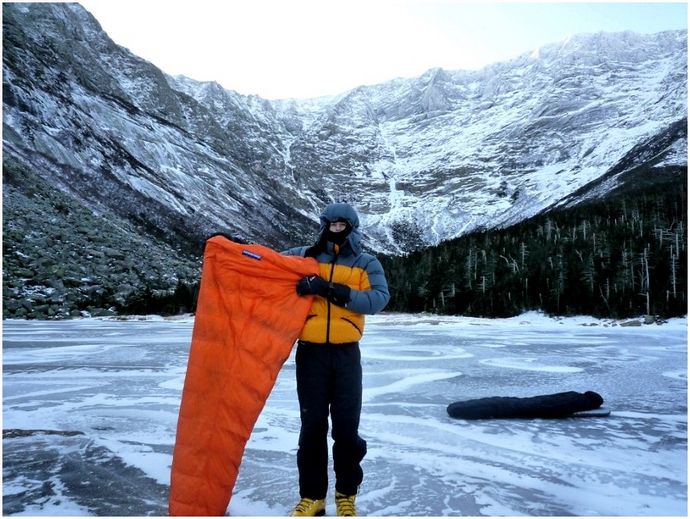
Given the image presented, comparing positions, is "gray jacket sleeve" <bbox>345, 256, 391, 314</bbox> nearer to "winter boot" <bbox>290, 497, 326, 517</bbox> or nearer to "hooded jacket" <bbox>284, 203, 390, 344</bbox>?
"hooded jacket" <bbox>284, 203, 390, 344</bbox>

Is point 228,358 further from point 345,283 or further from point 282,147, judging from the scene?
point 282,147

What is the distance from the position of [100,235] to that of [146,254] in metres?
3.35

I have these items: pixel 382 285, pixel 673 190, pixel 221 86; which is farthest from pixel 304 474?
pixel 221 86

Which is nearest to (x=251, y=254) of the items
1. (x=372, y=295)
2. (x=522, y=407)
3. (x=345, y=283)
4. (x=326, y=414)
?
(x=345, y=283)

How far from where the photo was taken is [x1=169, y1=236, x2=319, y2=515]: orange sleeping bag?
9.44 feet

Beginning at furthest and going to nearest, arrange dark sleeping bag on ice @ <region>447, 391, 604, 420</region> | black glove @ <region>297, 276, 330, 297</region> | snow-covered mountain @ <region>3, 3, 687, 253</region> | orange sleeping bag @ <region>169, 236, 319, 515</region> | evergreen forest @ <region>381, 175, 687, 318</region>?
snow-covered mountain @ <region>3, 3, 687, 253</region>, evergreen forest @ <region>381, 175, 687, 318</region>, dark sleeping bag on ice @ <region>447, 391, 604, 420</region>, black glove @ <region>297, 276, 330, 297</region>, orange sleeping bag @ <region>169, 236, 319, 515</region>

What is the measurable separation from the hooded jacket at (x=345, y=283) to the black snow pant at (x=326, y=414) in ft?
0.31

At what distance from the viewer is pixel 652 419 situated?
4863mm

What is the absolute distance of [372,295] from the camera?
9.97ft

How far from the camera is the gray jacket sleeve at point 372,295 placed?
2977mm

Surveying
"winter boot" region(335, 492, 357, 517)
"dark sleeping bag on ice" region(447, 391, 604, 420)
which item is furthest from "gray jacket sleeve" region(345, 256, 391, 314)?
"dark sleeping bag on ice" region(447, 391, 604, 420)

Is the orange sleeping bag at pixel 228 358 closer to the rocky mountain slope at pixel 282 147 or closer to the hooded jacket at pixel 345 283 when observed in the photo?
the hooded jacket at pixel 345 283

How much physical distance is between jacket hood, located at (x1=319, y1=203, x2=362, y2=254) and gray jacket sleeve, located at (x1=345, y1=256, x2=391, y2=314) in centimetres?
15

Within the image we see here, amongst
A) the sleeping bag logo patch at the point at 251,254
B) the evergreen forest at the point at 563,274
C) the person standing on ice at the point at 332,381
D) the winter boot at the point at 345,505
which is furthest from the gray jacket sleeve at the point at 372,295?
the evergreen forest at the point at 563,274
